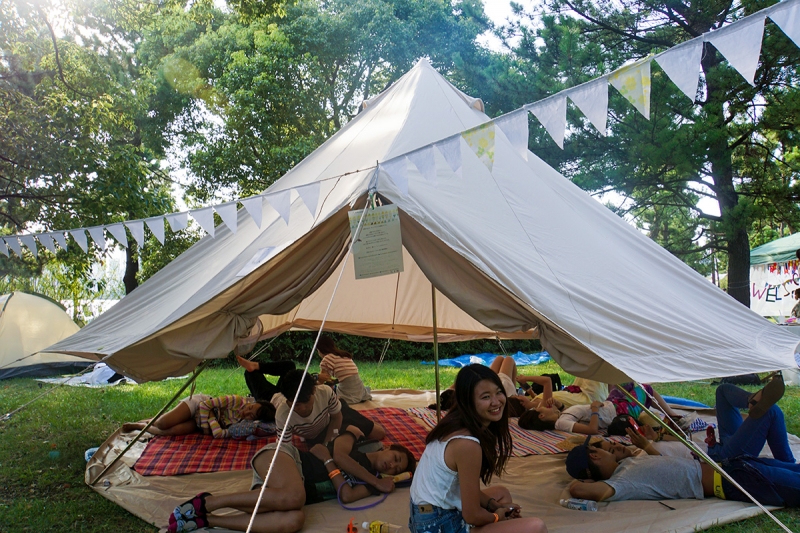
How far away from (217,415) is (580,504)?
9.40ft

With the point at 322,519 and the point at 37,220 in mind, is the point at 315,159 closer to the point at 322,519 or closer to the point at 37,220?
the point at 322,519

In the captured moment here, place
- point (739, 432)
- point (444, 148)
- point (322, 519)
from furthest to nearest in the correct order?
1. point (739, 432)
2. point (322, 519)
3. point (444, 148)

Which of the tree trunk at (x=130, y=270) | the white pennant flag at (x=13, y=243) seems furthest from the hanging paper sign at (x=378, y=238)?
the tree trunk at (x=130, y=270)

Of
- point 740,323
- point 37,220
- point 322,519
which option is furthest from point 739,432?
point 37,220

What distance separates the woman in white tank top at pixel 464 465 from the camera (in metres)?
2.20

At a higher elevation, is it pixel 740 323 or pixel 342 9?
pixel 342 9

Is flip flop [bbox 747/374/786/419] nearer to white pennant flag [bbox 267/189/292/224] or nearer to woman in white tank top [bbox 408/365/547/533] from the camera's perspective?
woman in white tank top [bbox 408/365/547/533]

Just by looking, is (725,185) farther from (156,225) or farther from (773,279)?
(773,279)

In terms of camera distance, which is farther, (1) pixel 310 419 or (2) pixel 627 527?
(1) pixel 310 419

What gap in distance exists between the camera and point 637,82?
1928 mm

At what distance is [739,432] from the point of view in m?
3.34

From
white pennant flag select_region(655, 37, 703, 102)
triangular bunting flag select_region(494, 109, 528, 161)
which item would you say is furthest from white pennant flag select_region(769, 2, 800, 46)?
triangular bunting flag select_region(494, 109, 528, 161)

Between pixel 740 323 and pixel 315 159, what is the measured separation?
10.1 feet

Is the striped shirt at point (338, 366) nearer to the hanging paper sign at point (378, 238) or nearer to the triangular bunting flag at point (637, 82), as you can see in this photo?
the hanging paper sign at point (378, 238)
